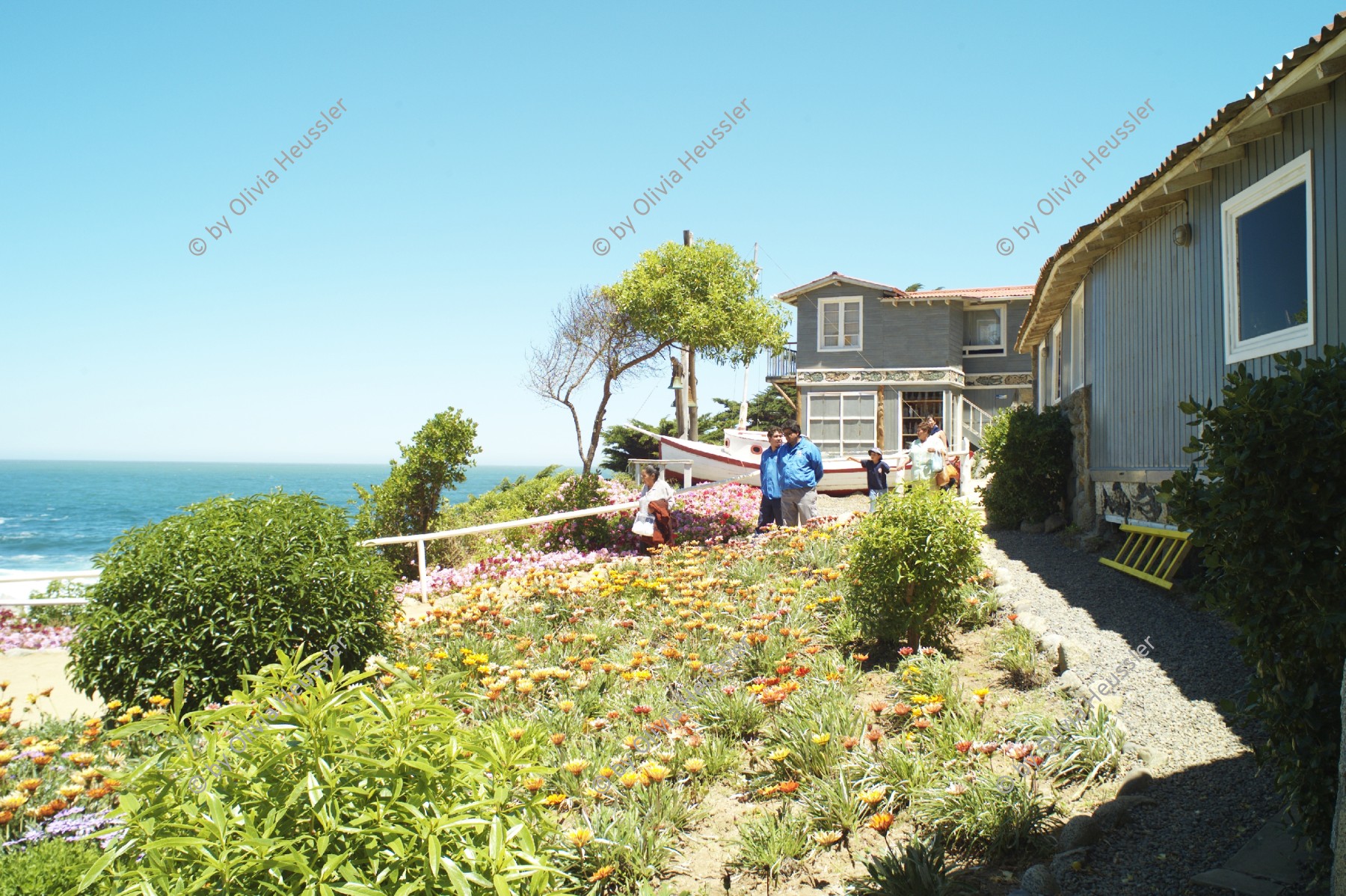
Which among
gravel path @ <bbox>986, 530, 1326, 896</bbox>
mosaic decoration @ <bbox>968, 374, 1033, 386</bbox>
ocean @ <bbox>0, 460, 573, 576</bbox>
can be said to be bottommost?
ocean @ <bbox>0, 460, 573, 576</bbox>

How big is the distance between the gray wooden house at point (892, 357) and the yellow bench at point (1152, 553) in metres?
18.6

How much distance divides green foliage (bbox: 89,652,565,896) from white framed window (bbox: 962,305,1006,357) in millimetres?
28959

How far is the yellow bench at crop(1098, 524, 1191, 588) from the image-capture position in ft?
25.0

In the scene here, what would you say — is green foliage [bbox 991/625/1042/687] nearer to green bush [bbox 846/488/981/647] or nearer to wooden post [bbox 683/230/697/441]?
green bush [bbox 846/488/981/647]

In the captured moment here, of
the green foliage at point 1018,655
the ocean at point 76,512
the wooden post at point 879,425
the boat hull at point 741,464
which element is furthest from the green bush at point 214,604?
the wooden post at point 879,425

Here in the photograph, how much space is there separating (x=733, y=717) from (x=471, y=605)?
2727 millimetres

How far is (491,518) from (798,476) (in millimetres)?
7330

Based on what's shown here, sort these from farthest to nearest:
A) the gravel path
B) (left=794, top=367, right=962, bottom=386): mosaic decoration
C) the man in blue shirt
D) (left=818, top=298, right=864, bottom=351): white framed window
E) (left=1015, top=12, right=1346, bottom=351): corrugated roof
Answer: (left=818, top=298, right=864, bottom=351): white framed window → (left=794, top=367, right=962, bottom=386): mosaic decoration → the man in blue shirt → (left=1015, top=12, right=1346, bottom=351): corrugated roof → the gravel path

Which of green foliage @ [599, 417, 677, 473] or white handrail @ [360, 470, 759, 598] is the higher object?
green foliage @ [599, 417, 677, 473]

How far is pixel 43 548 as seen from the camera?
42.9 meters

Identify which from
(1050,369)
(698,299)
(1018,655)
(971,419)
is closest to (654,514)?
(1018,655)

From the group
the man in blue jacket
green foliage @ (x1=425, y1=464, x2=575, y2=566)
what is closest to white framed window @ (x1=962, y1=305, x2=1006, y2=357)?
green foliage @ (x1=425, y1=464, x2=575, y2=566)

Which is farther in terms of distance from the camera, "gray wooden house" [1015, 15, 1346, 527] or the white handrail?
the white handrail

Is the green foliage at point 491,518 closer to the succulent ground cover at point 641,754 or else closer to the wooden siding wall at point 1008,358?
the succulent ground cover at point 641,754
